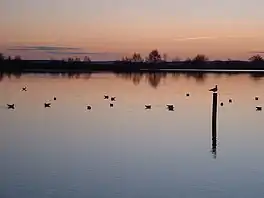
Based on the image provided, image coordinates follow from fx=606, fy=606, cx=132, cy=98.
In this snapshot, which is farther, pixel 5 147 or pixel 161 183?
pixel 5 147

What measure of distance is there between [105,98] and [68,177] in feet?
81.1

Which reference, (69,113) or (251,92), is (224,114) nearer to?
(69,113)

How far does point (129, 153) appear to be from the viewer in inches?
693

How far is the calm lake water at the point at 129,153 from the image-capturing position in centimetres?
1330

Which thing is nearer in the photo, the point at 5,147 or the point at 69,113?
the point at 5,147

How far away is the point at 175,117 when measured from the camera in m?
27.6

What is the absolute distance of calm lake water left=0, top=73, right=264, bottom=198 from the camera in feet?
43.6

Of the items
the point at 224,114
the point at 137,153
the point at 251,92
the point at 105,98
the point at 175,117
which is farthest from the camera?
the point at 251,92

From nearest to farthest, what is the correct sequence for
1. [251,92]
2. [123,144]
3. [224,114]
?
[123,144], [224,114], [251,92]

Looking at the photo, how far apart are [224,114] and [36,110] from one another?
9.44m

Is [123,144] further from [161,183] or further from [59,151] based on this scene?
[161,183]

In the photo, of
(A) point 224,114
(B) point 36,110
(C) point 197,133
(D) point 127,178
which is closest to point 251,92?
(A) point 224,114

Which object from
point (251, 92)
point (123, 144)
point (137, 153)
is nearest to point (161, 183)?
point (137, 153)

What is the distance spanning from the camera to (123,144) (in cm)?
1933
